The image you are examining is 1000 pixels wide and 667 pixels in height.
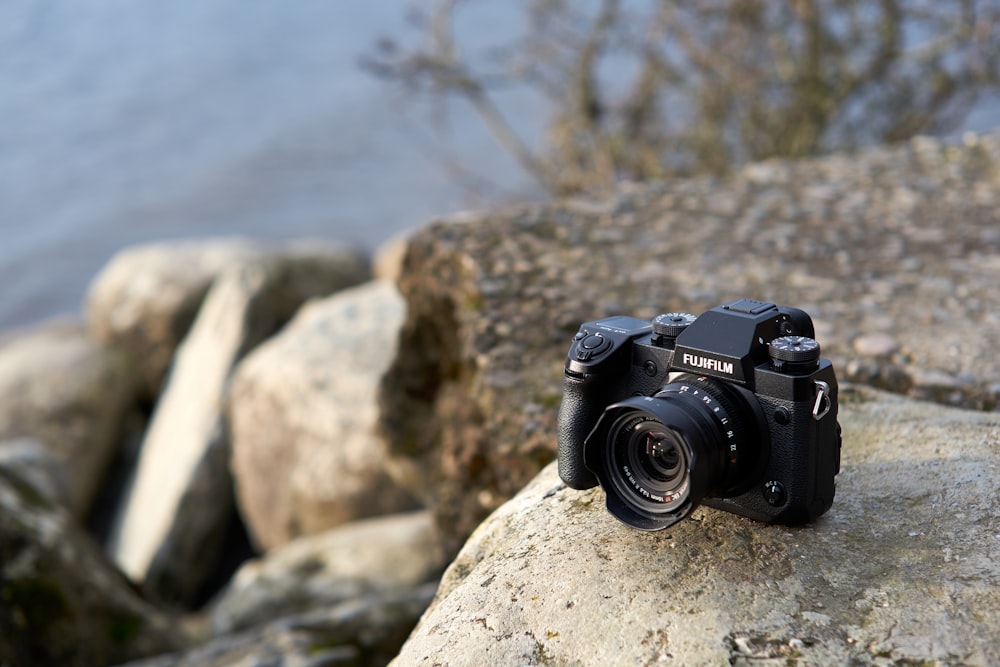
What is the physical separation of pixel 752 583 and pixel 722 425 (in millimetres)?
312

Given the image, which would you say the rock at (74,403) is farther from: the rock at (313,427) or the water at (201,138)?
the water at (201,138)

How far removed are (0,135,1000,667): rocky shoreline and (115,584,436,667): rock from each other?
0.04 feet

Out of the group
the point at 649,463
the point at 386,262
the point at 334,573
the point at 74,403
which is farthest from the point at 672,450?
the point at 386,262

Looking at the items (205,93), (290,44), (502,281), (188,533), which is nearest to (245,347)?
(188,533)

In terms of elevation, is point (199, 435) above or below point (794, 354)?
below

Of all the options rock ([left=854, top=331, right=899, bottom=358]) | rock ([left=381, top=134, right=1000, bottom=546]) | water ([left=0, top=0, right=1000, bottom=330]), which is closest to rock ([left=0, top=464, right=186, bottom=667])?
rock ([left=381, top=134, right=1000, bottom=546])

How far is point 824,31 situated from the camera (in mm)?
6363

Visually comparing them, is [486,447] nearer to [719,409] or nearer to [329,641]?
[329,641]

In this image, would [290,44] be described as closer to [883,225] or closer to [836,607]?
[883,225]

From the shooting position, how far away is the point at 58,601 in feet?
12.5

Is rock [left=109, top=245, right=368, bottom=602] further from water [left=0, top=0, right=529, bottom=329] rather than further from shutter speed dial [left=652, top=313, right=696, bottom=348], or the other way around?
shutter speed dial [left=652, top=313, right=696, bottom=348]

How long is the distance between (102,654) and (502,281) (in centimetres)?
215

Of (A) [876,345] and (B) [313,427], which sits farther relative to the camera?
(B) [313,427]

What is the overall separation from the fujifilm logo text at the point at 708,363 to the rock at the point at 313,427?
10.5 feet
